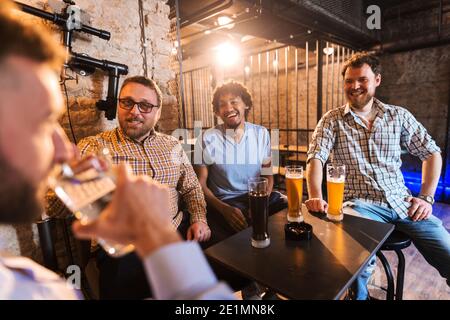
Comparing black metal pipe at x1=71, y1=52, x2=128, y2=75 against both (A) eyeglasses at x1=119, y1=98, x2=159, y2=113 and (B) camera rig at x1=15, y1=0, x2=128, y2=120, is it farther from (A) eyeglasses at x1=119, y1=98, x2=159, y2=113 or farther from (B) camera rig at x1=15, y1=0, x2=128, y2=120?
(A) eyeglasses at x1=119, y1=98, x2=159, y2=113

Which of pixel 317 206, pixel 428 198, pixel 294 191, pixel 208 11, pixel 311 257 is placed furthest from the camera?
pixel 208 11

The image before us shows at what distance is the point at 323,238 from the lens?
45.1 inches

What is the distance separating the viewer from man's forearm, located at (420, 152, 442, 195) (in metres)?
1.90

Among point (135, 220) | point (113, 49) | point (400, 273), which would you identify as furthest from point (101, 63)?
point (400, 273)

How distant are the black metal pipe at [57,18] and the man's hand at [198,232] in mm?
1463

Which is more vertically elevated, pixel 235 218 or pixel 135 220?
pixel 135 220

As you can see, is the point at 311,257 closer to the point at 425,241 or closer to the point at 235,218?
Answer: the point at 235,218

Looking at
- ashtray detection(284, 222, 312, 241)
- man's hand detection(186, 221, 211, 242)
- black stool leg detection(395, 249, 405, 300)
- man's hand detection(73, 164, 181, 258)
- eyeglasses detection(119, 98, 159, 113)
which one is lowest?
black stool leg detection(395, 249, 405, 300)

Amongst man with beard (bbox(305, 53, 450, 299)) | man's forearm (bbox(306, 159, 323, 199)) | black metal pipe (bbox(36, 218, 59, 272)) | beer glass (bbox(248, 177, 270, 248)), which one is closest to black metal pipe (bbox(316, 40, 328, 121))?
man with beard (bbox(305, 53, 450, 299))

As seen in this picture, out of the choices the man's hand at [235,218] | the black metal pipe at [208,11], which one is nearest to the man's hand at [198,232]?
the man's hand at [235,218]

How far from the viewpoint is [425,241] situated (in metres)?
1.62

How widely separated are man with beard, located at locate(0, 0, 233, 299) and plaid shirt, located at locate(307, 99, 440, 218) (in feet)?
5.43

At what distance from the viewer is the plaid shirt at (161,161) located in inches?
67.2

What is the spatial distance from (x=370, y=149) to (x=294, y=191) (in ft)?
3.48
